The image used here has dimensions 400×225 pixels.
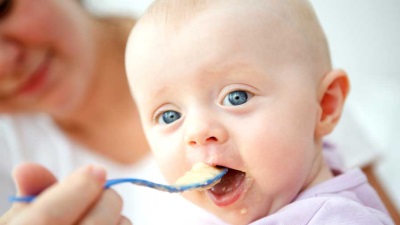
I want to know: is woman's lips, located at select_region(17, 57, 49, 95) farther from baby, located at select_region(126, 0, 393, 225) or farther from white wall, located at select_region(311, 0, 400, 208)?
white wall, located at select_region(311, 0, 400, 208)

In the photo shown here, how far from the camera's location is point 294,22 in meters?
0.61

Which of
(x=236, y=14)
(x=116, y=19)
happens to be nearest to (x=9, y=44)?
(x=116, y=19)

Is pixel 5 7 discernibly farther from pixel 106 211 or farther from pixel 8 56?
pixel 106 211

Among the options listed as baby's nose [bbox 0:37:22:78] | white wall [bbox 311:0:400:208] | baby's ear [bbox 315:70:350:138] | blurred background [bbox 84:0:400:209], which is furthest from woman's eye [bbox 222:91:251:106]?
white wall [bbox 311:0:400:208]

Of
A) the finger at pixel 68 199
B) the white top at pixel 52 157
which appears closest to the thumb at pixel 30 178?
the finger at pixel 68 199

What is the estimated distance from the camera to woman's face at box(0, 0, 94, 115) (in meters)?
1.04

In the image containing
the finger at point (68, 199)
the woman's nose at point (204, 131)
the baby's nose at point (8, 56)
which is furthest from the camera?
the baby's nose at point (8, 56)

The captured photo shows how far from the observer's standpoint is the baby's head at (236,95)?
558 mm

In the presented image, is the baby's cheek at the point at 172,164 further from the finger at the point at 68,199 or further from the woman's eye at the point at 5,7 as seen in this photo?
the woman's eye at the point at 5,7

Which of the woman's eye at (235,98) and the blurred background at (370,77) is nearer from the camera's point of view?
the woman's eye at (235,98)

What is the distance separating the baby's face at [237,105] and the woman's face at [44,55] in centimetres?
57

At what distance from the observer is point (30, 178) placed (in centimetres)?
44

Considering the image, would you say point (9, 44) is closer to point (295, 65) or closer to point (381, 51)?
point (295, 65)

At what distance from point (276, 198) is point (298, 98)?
0.14 metres
